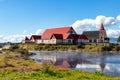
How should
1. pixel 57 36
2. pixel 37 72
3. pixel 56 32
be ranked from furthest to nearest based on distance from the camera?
1. pixel 56 32
2. pixel 57 36
3. pixel 37 72

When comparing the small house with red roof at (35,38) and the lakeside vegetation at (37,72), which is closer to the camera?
the lakeside vegetation at (37,72)

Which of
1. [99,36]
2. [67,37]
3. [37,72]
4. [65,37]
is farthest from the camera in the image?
[99,36]

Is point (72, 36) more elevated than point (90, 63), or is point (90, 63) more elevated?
point (72, 36)

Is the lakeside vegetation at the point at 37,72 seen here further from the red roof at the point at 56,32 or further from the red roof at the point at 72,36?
the red roof at the point at 56,32

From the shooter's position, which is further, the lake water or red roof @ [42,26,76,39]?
red roof @ [42,26,76,39]

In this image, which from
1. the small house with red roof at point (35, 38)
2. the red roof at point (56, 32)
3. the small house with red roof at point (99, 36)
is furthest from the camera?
the small house with red roof at point (35, 38)

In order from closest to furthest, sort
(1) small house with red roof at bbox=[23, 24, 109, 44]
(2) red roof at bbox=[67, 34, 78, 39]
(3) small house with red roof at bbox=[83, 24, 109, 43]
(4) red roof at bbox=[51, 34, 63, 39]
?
(2) red roof at bbox=[67, 34, 78, 39] < (1) small house with red roof at bbox=[23, 24, 109, 44] < (4) red roof at bbox=[51, 34, 63, 39] < (3) small house with red roof at bbox=[83, 24, 109, 43]

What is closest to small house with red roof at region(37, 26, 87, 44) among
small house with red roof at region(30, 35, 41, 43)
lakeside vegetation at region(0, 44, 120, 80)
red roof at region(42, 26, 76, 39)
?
red roof at region(42, 26, 76, 39)

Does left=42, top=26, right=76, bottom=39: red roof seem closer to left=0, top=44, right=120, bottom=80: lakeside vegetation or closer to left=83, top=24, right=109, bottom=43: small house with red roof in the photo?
left=83, top=24, right=109, bottom=43: small house with red roof

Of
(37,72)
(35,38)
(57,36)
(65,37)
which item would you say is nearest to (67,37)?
(65,37)

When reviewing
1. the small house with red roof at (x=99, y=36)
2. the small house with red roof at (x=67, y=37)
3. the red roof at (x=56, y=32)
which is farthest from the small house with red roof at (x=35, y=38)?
the small house with red roof at (x=99, y=36)

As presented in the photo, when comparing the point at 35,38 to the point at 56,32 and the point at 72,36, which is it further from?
the point at 72,36

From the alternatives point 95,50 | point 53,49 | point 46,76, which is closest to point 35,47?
point 53,49

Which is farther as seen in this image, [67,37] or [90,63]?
[67,37]
